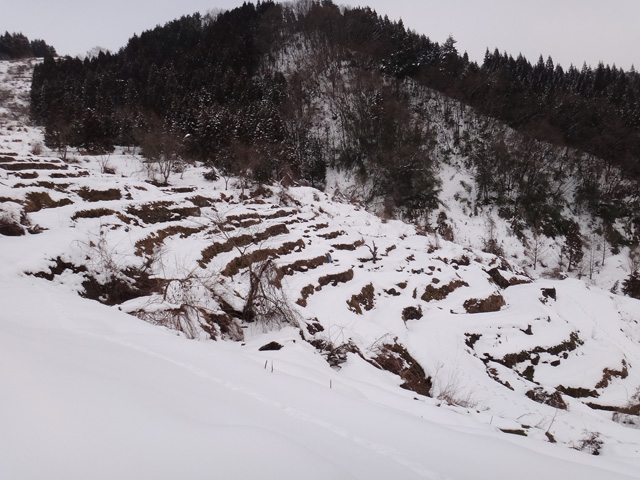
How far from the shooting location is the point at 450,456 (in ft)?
7.70

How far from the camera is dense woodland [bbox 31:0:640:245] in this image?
28.1 m

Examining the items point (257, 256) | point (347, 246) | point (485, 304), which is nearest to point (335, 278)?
point (257, 256)

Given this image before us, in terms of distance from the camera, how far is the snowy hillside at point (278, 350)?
186 cm

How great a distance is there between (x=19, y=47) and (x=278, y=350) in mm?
103413

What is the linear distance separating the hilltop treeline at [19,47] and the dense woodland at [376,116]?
3356 cm

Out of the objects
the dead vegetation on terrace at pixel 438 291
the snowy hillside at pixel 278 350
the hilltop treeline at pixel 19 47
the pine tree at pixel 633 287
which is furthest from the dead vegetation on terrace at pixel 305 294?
the hilltop treeline at pixel 19 47

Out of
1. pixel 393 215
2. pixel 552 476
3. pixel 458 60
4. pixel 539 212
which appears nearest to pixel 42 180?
pixel 552 476

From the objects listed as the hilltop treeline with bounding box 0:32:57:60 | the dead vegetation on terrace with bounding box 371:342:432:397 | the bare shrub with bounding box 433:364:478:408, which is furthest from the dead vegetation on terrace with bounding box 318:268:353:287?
the hilltop treeline with bounding box 0:32:57:60

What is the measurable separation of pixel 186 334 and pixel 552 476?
183 inches

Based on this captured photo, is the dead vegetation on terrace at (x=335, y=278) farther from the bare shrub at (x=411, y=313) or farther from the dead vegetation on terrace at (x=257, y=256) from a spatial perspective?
the bare shrub at (x=411, y=313)

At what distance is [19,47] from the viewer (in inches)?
2763

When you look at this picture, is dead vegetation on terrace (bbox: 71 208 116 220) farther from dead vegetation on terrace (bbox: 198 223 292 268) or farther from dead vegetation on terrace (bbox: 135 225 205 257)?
dead vegetation on terrace (bbox: 198 223 292 268)

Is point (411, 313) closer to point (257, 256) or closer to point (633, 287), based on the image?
point (257, 256)

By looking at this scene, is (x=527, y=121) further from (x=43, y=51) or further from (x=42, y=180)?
(x=43, y=51)
